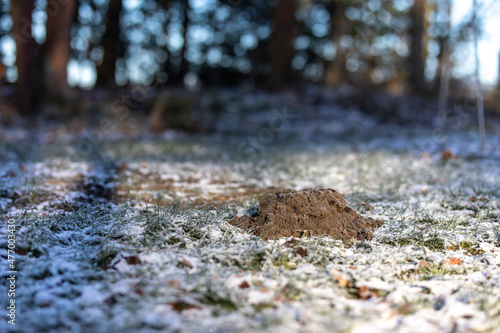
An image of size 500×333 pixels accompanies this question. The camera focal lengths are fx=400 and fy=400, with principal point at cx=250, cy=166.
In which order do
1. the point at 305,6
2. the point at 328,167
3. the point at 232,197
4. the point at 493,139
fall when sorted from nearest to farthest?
the point at 232,197, the point at 328,167, the point at 493,139, the point at 305,6

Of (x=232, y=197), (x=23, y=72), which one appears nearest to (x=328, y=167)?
(x=232, y=197)

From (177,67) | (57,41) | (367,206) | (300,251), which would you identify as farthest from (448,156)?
(177,67)

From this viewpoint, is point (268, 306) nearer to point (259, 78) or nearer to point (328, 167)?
point (328, 167)

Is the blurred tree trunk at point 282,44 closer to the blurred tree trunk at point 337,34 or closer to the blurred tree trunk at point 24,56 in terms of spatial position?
the blurred tree trunk at point 337,34

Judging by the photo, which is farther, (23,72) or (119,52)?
(119,52)

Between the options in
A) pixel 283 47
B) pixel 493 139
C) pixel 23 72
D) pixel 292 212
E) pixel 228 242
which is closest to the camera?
pixel 228 242

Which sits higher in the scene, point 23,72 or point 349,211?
point 23,72
